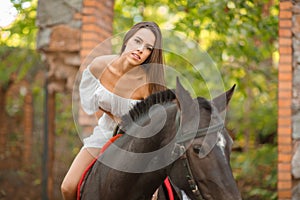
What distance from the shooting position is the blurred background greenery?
18.0ft

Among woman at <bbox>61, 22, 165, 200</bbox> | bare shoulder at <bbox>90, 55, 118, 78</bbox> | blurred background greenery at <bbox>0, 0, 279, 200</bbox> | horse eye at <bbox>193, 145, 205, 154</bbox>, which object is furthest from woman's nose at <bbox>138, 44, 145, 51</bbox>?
blurred background greenery at <bbox>0, 0, 279, 200</bbox>

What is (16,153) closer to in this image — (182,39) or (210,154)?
(182,39)

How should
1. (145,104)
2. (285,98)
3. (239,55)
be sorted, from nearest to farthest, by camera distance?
1. (145,104)
2. (285,98)
3. (239,55)

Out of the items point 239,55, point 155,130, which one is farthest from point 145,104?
point 239,55

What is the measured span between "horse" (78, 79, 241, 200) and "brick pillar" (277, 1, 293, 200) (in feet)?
7.49

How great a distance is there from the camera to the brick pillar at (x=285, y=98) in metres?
4.39

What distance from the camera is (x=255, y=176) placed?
748cm

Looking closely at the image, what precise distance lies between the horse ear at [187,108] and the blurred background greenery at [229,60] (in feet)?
4.69

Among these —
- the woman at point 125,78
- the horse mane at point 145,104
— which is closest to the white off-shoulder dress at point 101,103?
the woman at point 125,78

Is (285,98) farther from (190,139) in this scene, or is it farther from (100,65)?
(190,139)

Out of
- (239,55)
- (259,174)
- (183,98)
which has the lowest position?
(259,174)

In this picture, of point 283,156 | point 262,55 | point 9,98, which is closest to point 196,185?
point 283,156

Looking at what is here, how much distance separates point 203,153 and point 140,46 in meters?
0.82

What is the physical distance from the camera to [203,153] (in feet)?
6.77
